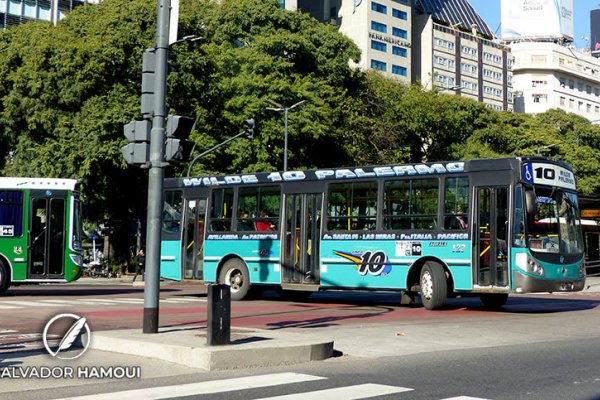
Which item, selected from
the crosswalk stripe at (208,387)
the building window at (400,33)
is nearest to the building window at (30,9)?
the building window at (400,33)

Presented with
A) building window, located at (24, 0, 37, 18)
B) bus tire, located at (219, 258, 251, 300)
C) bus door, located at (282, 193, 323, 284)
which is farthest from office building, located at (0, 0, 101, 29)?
bus door, located at (282, 193, 323, 284)

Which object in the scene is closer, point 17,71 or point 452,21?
point 17,71

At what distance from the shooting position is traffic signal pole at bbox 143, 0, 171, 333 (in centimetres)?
1188

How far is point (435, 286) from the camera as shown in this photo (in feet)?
63.9

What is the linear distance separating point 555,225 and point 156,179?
10.5 meters

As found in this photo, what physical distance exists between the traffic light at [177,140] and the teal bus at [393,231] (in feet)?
29.3

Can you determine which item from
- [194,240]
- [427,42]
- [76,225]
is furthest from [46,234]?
[427,42]

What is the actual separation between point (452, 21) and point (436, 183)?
100 m

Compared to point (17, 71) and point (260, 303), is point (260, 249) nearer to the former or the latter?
point (260, 303)

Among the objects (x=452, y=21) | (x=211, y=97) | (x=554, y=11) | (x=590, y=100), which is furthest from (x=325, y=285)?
(x=590, y=100)

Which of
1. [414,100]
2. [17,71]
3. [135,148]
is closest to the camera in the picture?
[135,148]

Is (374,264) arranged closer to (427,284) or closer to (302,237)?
(427,284)

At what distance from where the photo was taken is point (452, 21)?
115688mm

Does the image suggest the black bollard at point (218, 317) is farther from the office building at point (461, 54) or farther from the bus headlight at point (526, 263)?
the office building at point (461, 54)
